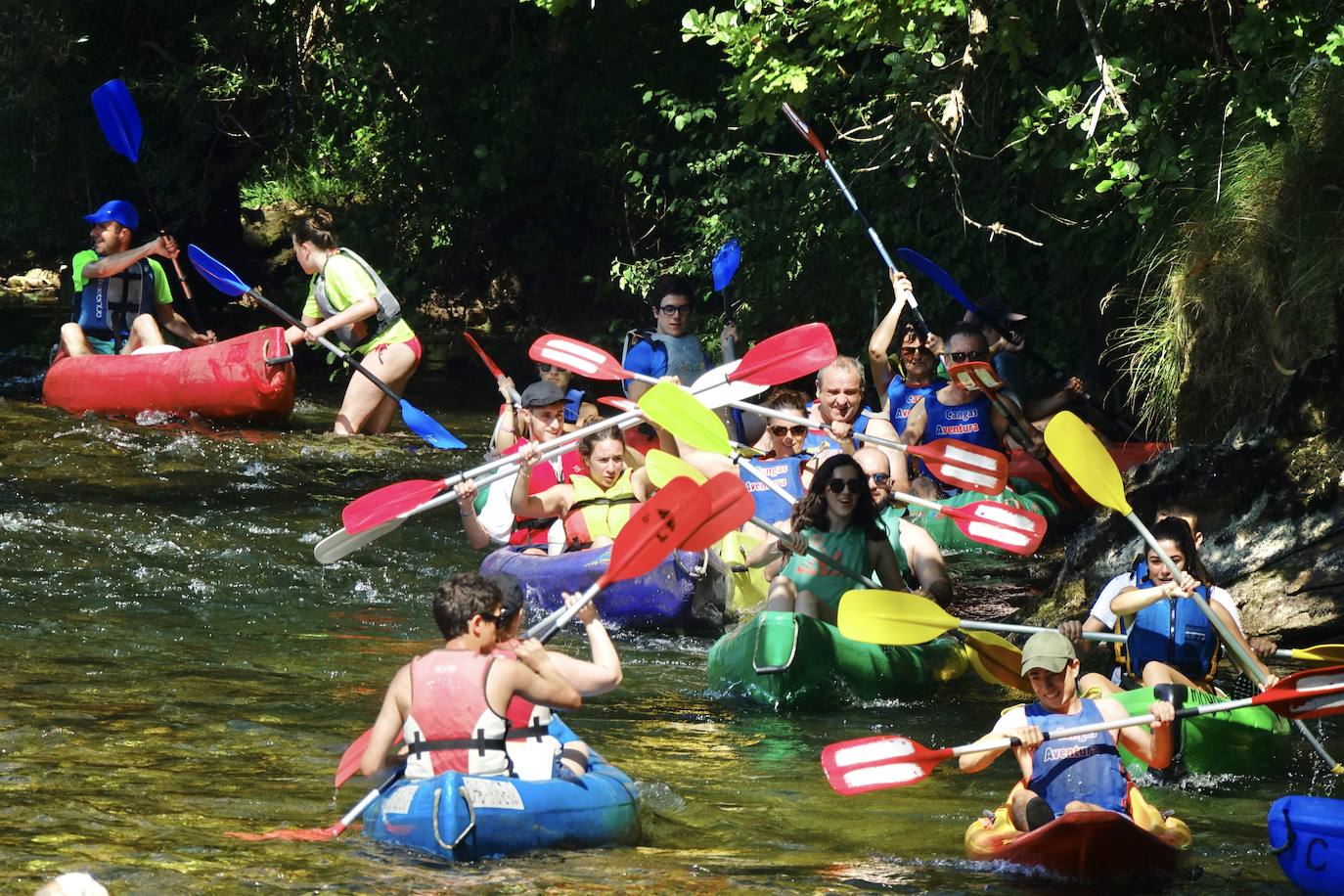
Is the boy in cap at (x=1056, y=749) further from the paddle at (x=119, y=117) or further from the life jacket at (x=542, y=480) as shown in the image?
the paddle at (x=119, y=117)

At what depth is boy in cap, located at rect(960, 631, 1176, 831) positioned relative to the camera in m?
4.35

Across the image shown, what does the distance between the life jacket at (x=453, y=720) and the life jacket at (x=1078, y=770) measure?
1318mm

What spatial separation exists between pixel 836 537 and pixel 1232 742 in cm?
166

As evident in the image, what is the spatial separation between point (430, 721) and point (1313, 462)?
162 inches

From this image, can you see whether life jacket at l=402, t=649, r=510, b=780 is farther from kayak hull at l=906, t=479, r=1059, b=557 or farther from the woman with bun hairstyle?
the woman with bun hairstyle

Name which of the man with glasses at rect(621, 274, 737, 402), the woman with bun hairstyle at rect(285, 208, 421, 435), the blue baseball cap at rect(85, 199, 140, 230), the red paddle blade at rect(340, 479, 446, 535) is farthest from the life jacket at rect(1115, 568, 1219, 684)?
the blue baseball cap at rect(85, 199, 140, 230)

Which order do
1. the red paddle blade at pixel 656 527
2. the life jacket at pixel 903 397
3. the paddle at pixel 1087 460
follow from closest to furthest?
the red paddle blade at pixel 656 527 < the paddle at pixel 1087 460 < the life jacket at pixel 903 397

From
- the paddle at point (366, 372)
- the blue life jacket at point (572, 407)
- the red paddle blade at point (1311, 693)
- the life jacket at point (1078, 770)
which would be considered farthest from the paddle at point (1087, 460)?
the paddle at point (366, 372)

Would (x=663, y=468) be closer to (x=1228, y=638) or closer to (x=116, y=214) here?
(x=1228, y=638)

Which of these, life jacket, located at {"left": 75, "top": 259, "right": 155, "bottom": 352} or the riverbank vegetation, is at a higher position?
the riverbank vegetation

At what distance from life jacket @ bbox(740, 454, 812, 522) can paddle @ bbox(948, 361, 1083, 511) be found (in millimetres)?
1385

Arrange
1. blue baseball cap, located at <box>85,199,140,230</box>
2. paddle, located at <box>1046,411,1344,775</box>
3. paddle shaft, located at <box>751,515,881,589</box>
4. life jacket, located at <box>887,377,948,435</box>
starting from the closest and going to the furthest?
paddle, located at <box>1046,411,1344,775</box> → paddle shaft, located at <box>751,515,881,589</box> → life jacket, located at <box>887,377,948,435</box> → blue baseball cap, located at <box>85,199,140,230</box>

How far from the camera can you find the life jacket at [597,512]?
23.8 feet

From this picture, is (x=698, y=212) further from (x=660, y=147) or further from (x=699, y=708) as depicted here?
(x=699, y=708)
